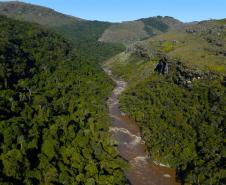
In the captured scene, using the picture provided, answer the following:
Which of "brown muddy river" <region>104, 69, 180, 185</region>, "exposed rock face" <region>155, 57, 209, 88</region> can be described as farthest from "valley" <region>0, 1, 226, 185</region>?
"exposed rock face" <region>155, 57, 209, 88</region>

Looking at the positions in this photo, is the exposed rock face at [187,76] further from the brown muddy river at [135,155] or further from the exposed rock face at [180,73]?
the brown muddy river at [135,155]

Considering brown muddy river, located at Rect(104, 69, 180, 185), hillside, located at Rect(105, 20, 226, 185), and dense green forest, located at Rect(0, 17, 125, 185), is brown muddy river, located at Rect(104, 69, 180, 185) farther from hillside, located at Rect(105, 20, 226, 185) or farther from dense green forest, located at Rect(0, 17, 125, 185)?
dense green forest, located at Rect(0, 17, 125, 185)

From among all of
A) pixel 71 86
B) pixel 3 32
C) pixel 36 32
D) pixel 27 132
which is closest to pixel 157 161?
pixel 27 132

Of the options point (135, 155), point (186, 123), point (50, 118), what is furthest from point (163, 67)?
point (50, 118)

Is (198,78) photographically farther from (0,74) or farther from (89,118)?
(0,74)

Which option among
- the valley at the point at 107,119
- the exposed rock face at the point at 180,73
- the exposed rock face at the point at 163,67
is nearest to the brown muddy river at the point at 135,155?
the valley at the point at 107,119

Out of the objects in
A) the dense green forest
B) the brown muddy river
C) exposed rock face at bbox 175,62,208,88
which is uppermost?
exposed rock face at bbox 175,62,208,88
